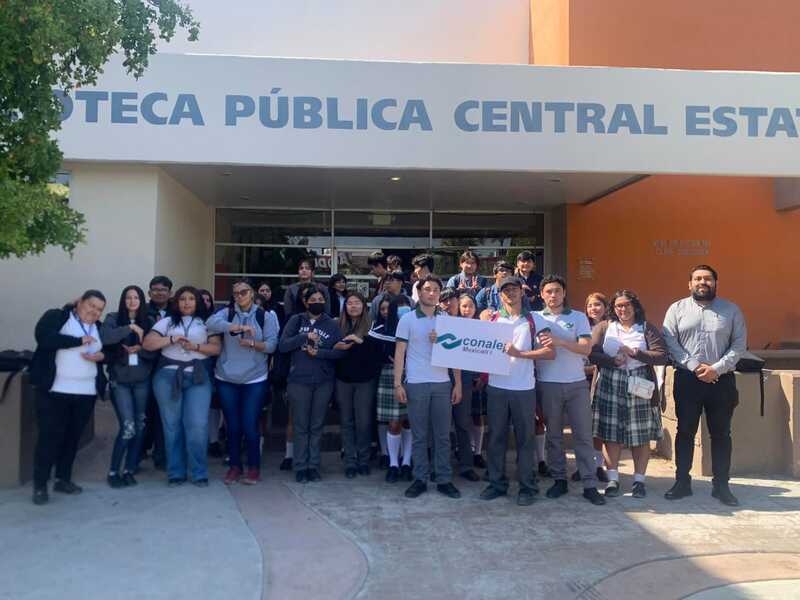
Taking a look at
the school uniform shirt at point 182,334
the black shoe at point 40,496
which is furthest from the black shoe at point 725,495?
the black shoe at point 40,496

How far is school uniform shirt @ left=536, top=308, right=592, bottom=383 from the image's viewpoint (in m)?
5.88

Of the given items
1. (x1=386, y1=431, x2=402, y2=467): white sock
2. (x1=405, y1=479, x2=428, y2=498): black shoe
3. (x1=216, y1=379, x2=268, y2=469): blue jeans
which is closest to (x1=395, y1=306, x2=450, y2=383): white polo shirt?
(x1=386, y1=431, x2=402, y2=467): white sock

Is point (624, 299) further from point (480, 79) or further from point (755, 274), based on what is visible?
point (755, 274)

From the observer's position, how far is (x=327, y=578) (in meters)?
4.42

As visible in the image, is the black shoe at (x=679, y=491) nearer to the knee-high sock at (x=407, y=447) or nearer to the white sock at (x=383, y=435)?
the knee-high sock at (x=407, y=447)

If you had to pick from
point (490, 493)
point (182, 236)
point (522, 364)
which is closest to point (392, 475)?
point (490, 493)

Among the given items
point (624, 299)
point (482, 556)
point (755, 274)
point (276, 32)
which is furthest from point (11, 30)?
point (755, 274)

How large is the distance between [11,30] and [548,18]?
431 inches

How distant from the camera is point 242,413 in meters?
6.44

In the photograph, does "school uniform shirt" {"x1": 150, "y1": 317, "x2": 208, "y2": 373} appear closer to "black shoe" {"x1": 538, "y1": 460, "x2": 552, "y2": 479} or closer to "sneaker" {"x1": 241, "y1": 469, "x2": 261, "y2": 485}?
"sneaker" {"x1": 241, "y1": 469, "x2": 261, "y2": 485}

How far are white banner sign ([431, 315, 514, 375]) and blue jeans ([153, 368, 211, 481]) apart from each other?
2183 mm

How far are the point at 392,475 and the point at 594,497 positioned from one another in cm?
181

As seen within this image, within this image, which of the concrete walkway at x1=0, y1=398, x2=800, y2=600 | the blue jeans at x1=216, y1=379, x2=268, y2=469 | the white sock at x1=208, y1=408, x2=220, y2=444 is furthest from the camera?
the white sock at x1=208, y1=408, x2=220, y2=444

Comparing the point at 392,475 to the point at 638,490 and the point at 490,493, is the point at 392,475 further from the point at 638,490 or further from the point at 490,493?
the point at 638,490
